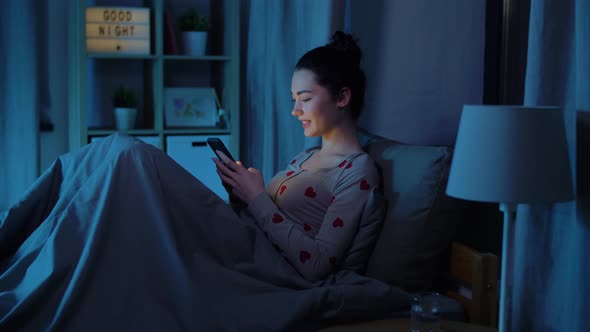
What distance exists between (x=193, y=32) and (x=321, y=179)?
1.68 m

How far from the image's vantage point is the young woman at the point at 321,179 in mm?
1843

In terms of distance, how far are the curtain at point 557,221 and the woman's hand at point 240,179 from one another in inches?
31.9

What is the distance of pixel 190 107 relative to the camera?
3.52 metres

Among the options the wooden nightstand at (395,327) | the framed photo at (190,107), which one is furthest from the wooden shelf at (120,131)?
the wooden nightstand at (395,327)

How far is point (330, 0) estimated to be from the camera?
244 cm

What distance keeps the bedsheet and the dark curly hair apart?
1.69 feet

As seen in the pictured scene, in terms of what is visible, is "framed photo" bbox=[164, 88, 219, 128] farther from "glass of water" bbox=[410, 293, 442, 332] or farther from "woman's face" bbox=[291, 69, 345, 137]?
"glass of water" bbox=[410, 293, 442, 332]

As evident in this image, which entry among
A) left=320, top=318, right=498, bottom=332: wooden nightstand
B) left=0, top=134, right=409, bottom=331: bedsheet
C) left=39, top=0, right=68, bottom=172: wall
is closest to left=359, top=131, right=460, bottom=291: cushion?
left=0, top=134, right=409, bottom=331: bedsheet

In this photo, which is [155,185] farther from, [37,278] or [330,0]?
[330,0]

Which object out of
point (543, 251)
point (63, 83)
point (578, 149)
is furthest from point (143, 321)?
point (63, 83)

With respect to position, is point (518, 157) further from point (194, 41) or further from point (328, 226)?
point (194, 41)

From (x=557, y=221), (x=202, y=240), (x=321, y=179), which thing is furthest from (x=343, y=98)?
(x=557, y=221)

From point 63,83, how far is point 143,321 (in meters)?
2.20

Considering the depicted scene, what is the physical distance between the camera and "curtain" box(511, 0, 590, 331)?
4.29ft
